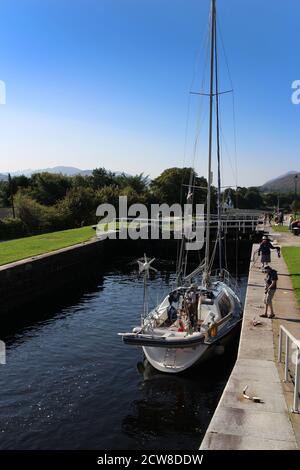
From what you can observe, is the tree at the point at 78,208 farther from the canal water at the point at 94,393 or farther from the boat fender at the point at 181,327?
A: the boat fender at the point at 181,327

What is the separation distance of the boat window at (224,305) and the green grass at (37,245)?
12.5m

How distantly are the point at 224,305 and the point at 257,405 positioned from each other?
8.29m

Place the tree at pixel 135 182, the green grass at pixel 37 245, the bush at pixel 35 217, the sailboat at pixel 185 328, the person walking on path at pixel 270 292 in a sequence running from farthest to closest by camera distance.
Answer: the tree at pixel 135 182, the bush at pixel 35 217, the green grass at pixel 37 245, the person walking on path at pixel 270 292, the sailboat at pixel 185 328

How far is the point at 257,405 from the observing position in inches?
342

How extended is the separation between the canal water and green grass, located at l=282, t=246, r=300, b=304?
4760 millimetres

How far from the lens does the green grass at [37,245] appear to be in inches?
1075

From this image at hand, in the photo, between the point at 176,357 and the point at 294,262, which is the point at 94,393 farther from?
the point at 294,262

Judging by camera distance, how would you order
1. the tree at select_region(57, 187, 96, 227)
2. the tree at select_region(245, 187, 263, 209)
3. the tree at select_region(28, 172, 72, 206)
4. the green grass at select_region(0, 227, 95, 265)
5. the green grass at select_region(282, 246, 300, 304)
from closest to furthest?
the green grass at select_region(282, 246, 300, 304) → the green grass at select_region(0, 227, 95, 265) → the tree at select_region(57, 187, 96, 227) → the tree at select_region(28, 172, 72, 206) → the tree at select_region(245, 187, 263, 209)

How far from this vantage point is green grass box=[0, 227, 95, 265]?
27.3 meters

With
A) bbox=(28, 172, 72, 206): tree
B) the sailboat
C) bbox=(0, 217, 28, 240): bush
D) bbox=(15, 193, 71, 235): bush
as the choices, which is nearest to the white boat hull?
the sailboat

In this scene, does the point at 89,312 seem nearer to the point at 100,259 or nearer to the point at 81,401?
the point at 81,401

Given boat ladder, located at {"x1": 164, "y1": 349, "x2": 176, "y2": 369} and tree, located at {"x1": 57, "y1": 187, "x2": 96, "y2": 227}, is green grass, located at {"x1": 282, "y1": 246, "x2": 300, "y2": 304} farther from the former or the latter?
tree, located at {"x1": 57, "y1": 187, "x2": 96, "y2": 227}

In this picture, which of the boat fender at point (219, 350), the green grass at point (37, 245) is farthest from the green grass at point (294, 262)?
the green grass at point (37, 245)

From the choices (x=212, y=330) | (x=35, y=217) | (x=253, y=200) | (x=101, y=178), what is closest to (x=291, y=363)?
(x=212, y=330)
